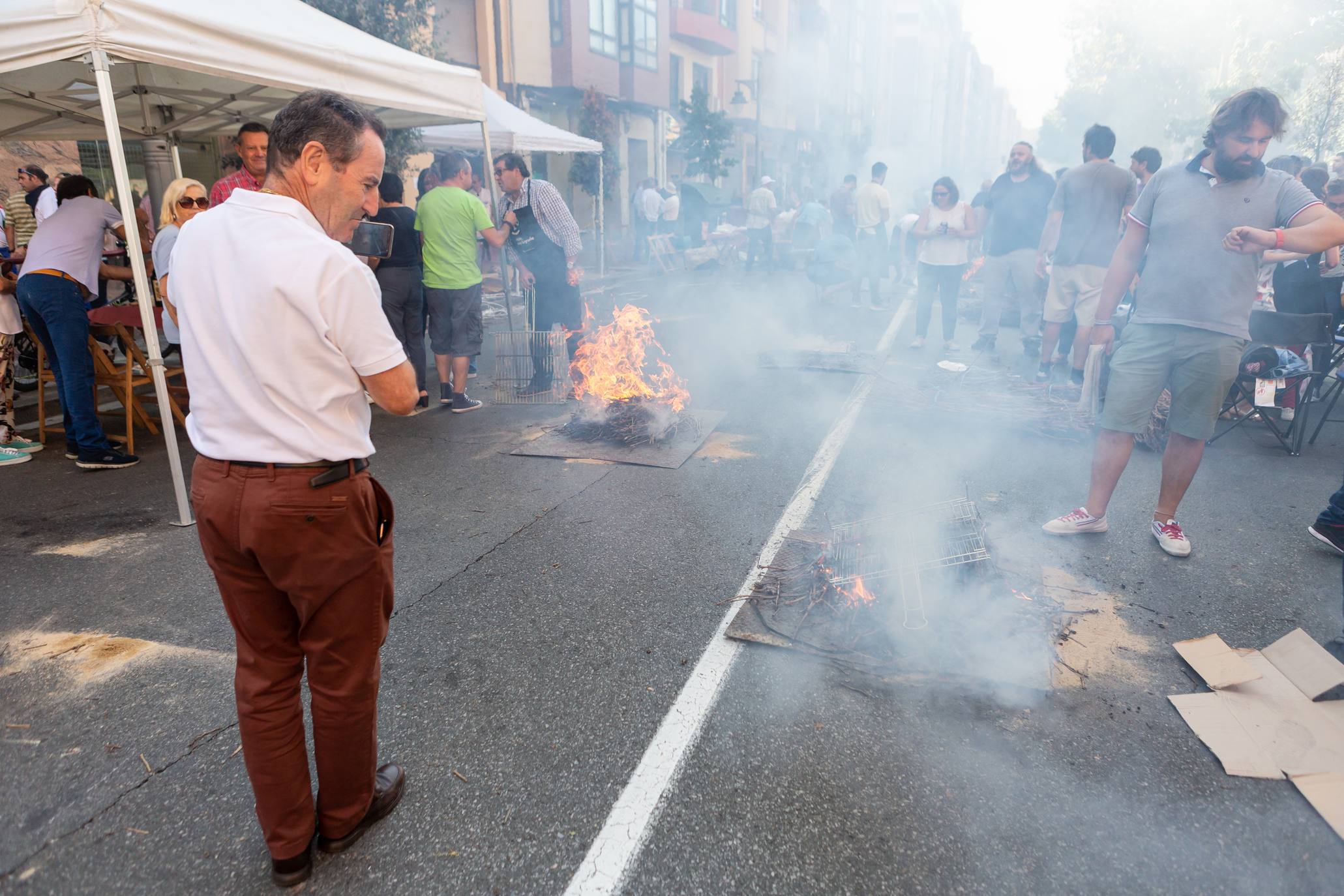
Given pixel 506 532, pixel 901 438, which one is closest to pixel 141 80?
pixel 506 532

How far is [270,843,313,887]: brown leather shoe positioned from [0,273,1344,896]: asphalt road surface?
6 centimetres

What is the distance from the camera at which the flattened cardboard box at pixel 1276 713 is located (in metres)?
2.53

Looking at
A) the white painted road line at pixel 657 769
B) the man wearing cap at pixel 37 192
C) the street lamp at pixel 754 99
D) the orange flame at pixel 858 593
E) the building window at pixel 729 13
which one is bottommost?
the white painted road line at pixel 657 769

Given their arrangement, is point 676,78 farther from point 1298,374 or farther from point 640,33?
point 1298,374

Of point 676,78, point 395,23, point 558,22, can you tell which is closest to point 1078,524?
point 395,23

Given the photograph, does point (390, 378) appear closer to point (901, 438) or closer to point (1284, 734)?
point (1284, 734)

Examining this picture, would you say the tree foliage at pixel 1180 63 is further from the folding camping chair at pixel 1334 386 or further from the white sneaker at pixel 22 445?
the white sneaker at pixel 22 445

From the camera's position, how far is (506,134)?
1048 centimetres

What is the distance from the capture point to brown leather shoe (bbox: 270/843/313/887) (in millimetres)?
2084

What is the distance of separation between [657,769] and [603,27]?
26020 millimetres

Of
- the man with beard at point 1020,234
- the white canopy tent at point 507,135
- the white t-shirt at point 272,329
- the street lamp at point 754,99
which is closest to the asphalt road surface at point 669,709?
the white t-shirt at point 272,329

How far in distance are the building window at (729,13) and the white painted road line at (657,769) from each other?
33827mm

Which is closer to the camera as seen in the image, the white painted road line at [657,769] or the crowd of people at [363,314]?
the crowd of people at [363,314]

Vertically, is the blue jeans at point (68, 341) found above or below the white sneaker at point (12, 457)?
above
